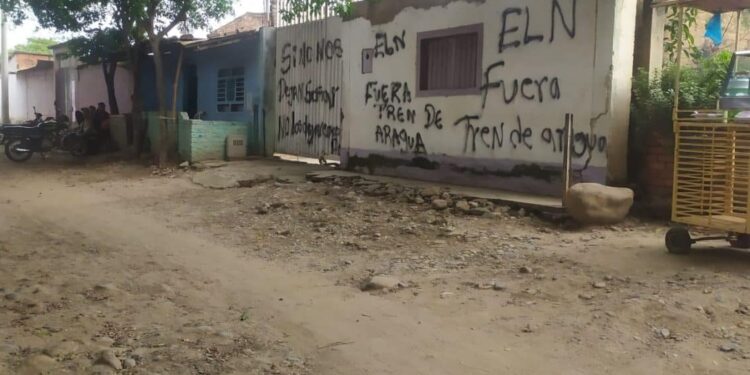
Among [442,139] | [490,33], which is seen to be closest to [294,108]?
[442,139]

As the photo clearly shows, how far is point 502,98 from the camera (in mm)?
A: 8789

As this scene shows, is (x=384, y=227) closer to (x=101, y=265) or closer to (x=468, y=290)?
(x=468, y=290)

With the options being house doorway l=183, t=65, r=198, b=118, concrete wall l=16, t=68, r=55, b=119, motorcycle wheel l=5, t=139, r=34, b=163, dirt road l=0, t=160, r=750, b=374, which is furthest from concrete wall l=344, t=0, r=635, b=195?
concrete wall l=16, t=68, r=55, b=119

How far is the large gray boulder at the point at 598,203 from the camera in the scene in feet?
22.2

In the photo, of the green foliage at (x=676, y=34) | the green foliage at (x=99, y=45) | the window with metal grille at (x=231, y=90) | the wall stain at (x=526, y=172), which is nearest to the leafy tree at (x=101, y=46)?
the green foliage at (x=99, y=45)

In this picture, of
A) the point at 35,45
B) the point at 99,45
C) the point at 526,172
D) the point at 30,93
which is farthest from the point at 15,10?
the point at 35,45

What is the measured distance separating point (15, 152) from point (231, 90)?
5201 millimetres

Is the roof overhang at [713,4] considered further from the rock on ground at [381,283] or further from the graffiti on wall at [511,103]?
the rock on ground at [381,283]

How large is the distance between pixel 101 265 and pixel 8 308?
4.41 ft

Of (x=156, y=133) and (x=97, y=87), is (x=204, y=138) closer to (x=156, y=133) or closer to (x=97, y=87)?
(x=156, y=133)

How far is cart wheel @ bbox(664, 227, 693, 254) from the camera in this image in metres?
5.66

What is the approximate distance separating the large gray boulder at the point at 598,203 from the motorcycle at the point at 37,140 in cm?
1336

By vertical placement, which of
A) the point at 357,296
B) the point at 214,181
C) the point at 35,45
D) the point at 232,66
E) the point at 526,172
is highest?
the point at 35,45

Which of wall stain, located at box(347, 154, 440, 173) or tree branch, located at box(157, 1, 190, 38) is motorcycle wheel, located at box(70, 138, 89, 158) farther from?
wall stain, located at box(347, 154, 440, 173)
